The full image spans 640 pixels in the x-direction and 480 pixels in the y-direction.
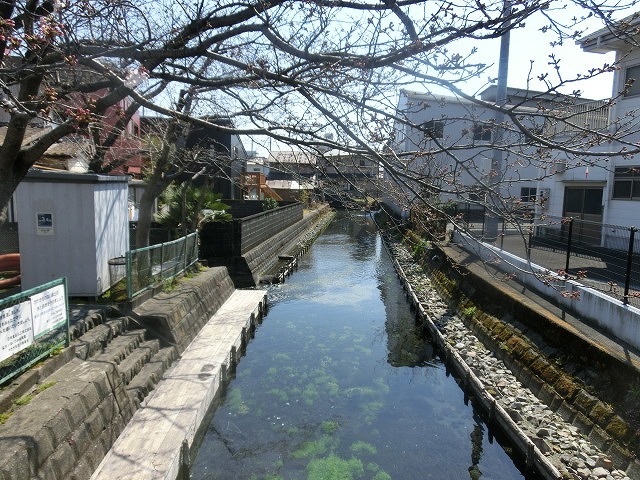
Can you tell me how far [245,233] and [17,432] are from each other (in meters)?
13.3

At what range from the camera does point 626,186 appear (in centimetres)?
1547

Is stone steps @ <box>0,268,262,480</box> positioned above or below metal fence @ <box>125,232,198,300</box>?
below

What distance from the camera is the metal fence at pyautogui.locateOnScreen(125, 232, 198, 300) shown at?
8529 mm

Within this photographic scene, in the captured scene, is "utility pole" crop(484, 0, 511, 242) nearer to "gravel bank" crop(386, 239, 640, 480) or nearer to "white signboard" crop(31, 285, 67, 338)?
"gravel bank" crop(386, 239, 640, 480)

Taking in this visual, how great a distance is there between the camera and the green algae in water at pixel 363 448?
717cm

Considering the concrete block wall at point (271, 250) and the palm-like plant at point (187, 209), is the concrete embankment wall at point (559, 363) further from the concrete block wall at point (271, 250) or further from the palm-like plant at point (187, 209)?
the palm-like plant at point (187, 209)

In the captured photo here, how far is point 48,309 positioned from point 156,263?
4127mm

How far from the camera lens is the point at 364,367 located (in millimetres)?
10602

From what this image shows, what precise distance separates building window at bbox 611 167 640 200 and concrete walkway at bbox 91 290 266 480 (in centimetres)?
1349

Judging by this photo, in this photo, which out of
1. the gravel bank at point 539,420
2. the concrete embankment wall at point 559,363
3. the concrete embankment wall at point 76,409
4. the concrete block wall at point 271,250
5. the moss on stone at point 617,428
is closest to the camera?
the concrete embankment wall at point 76,409

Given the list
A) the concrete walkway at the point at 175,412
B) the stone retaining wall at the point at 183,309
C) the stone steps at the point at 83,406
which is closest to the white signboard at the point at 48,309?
the stone steps at the point at 83,406

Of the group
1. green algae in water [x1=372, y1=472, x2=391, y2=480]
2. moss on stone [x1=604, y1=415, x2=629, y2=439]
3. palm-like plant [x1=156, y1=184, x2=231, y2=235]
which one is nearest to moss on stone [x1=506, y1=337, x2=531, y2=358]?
moss on stone [x1=604, y1=415, x2=629, y2=439]

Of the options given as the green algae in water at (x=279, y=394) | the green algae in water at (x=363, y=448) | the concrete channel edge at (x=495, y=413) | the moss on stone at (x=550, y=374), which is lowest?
the green algae in water at (x=363, y=448)

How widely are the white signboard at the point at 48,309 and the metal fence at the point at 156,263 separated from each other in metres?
2.11
